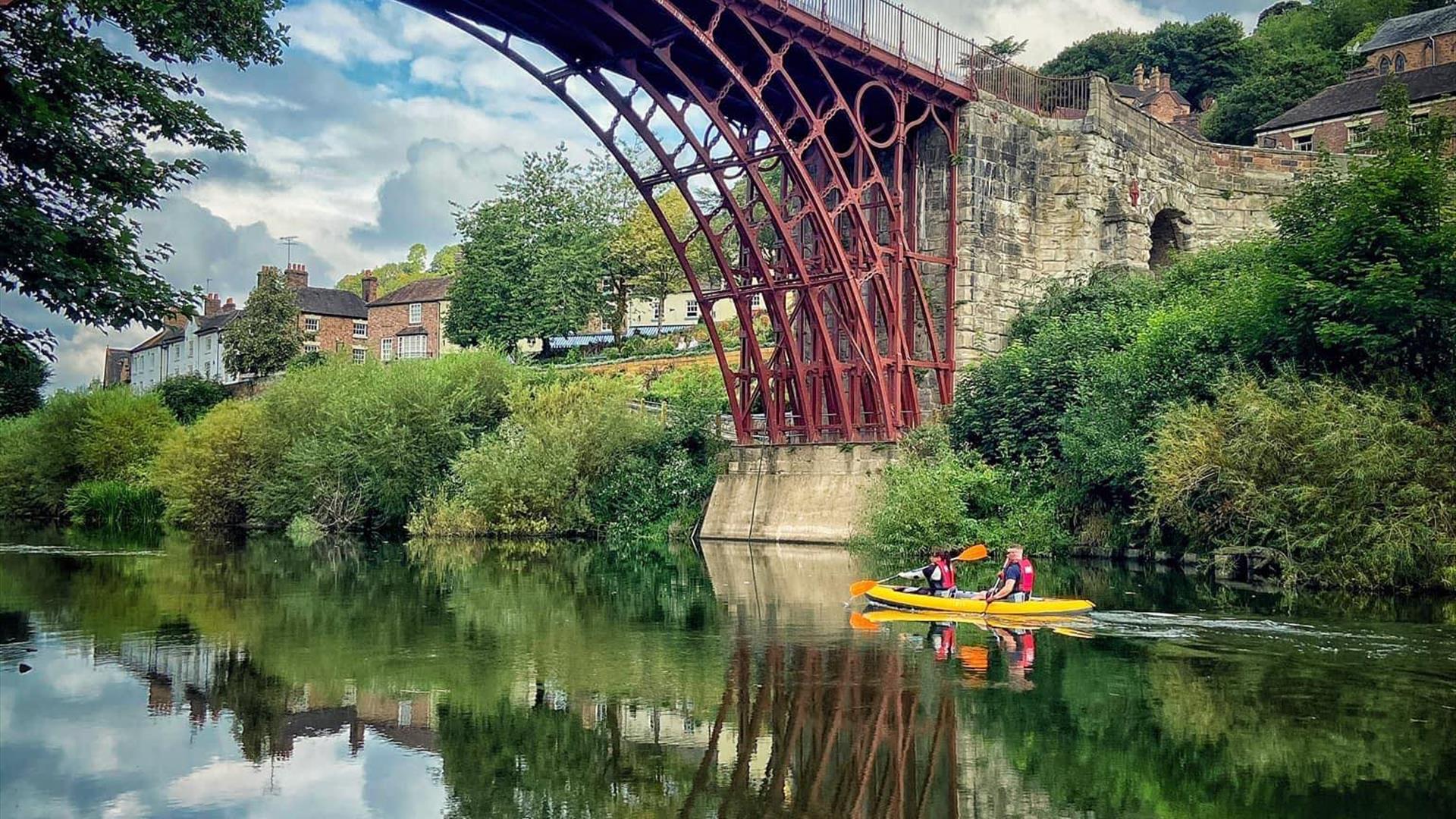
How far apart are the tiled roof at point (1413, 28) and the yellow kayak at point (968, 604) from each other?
62.5 metres

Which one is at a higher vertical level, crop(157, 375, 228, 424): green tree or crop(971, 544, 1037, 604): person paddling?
crop(157, 375, 228, 424): green tree

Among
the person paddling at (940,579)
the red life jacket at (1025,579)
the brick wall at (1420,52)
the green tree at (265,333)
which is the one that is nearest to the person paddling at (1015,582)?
the red life jacket at (1025,579)

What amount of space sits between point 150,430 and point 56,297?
4637 centimetres

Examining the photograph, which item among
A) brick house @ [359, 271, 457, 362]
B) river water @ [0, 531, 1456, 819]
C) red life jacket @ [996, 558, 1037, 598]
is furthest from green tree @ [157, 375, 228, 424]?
red life jacket @ [996, 558, 1037, 598]

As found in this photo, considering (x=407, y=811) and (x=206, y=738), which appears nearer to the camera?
(x=407, y=811)

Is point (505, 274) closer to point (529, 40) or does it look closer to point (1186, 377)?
point (529, 40)

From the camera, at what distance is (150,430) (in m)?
57.4

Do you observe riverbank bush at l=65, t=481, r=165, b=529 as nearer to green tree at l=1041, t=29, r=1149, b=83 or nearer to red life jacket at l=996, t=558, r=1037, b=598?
red life jacket at l=996, t=558, r=1037, b=598

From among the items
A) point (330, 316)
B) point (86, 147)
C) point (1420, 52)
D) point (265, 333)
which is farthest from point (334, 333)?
point (86, 147)

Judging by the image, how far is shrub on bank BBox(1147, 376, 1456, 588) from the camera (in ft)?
68.3

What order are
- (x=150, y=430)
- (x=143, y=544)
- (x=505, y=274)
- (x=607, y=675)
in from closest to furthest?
(x=607, y=675) → (x=143, y=544) → (x=150, y=430) → (x=505, y=274)

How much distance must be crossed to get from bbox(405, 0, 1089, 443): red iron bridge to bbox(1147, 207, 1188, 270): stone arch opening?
20.4 feet

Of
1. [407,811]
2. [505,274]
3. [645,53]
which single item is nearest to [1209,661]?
[407,811]

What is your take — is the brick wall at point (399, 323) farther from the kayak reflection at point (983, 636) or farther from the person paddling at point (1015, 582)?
the person paddling at point (1015, 582)
